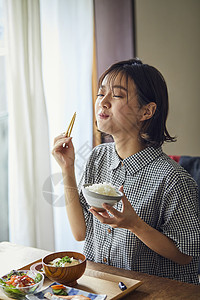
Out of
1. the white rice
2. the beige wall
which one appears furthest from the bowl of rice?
the beige wall

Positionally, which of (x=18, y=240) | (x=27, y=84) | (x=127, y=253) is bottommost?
(x=18, y=240)

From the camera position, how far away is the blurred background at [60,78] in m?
2.40

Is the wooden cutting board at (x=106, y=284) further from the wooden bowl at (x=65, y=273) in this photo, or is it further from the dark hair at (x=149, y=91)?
the dark hair at (x=149, y=91)

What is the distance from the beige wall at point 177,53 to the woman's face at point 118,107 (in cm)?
Result: 150

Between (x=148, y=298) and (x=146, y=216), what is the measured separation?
1.18ft

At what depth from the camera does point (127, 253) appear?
134cm

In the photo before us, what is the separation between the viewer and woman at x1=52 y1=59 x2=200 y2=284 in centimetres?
129

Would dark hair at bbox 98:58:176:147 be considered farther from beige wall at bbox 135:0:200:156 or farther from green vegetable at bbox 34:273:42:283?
beige wall at bbox 135:0:200:156

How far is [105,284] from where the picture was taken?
110 centimetres

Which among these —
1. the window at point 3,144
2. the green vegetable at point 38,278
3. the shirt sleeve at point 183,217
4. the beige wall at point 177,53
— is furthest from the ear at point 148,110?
the beige wall at point 177,53

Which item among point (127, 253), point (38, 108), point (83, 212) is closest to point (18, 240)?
point (38, 108)

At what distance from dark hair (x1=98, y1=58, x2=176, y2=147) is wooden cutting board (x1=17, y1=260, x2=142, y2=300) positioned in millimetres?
537

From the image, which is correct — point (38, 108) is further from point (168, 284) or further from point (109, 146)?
point (168, 284)

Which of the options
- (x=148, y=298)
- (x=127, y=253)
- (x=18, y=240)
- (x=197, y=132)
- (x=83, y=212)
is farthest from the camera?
(x=197, y=132)
